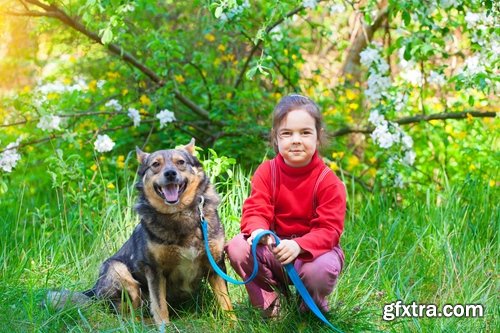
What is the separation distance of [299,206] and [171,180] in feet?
2.46

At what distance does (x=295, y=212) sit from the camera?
12.0ft

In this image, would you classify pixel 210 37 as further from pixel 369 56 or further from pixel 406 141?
pixel 406 141

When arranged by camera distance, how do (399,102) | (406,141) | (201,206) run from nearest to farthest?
(201,206) → (406,141) → (399,102)

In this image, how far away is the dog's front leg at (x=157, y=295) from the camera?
156 inches

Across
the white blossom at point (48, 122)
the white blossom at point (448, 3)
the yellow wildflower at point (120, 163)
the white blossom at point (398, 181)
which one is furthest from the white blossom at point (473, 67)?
the white blossom at point (48, 122)

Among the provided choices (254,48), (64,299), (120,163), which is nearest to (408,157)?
(254,48)

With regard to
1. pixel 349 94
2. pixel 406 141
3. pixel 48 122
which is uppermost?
pixel 349 94

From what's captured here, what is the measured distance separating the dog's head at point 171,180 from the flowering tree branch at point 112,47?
1888 mm

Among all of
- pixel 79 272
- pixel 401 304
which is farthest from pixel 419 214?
pixel 79 272

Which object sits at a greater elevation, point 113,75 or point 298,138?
point 113,75

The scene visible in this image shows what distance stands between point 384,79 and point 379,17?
156cm

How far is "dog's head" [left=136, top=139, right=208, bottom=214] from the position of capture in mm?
3939

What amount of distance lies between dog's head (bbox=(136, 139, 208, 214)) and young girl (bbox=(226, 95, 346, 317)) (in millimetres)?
443

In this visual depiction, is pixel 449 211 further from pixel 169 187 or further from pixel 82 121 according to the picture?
pixel 82 121
